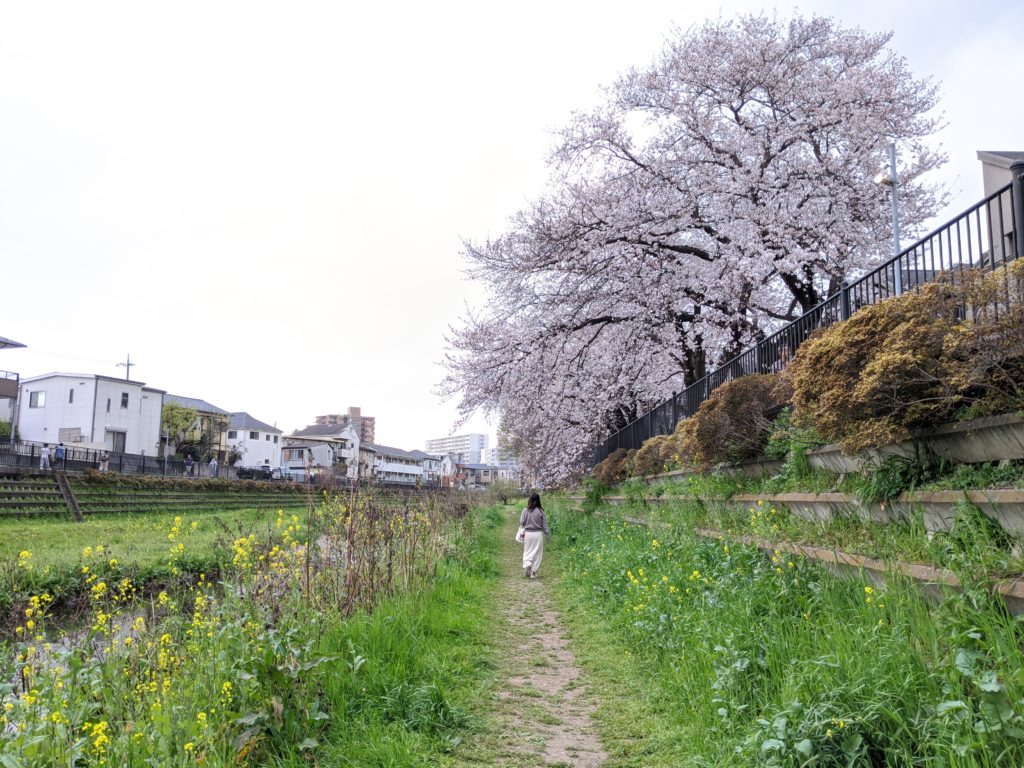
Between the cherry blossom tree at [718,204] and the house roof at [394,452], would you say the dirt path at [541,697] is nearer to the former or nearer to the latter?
the cherry blossom tree at [718,204]

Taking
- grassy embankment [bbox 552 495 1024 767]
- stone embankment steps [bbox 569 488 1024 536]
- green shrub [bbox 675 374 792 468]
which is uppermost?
green shrub [bbox 675 374 792 468]

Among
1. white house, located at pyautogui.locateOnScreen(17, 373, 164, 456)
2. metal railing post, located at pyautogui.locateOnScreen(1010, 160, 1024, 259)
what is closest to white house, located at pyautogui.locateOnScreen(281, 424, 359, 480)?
metal railing post, located at pyautogui.locateOnScreen(1010, 160, 1024, 259)

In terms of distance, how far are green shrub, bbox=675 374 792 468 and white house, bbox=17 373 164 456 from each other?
171 ft

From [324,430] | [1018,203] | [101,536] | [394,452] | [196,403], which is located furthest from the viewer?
[394,452]

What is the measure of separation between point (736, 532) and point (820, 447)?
1197mm

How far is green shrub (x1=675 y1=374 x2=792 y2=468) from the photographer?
7.68m

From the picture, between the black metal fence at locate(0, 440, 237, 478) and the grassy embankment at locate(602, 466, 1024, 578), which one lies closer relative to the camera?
the grassy embankment at locate(602, 466, 1024, 578)

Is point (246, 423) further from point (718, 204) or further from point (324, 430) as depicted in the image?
point (718, 204)

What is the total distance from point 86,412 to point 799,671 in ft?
185

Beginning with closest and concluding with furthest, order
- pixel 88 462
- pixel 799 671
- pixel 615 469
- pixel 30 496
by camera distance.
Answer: pixel 799 671, pixel 615 469, pixel 30 496, pixel 88 462

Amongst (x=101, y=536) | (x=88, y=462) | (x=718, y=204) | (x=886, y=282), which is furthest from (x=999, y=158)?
(x=88, y=462)

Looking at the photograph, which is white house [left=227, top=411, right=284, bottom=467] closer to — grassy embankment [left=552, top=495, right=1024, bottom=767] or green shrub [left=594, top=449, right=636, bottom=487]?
green shrub [left=594, top=449, right=636, bottom=487]

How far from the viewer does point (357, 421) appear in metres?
126

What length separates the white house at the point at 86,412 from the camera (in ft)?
165
